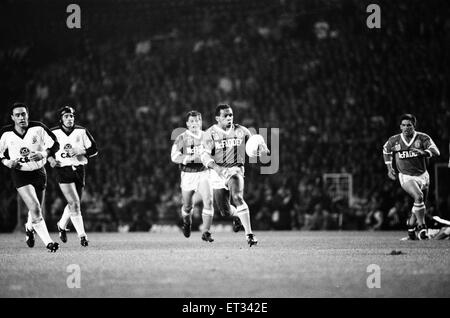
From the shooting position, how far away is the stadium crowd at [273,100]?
71.5 ft

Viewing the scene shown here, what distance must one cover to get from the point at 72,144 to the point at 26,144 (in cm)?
149

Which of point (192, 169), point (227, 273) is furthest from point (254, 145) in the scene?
point (227, 273)

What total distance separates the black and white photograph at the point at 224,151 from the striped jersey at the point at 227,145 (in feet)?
0.11

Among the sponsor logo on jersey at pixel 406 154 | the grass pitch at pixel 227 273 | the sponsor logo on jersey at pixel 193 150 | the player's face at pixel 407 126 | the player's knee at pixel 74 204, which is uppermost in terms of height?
the player's face at pixel 407 126

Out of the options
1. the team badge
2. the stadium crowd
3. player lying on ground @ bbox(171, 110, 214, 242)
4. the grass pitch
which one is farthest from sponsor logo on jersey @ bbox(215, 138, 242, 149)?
the stadium crowd

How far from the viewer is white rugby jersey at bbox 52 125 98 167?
1309cm

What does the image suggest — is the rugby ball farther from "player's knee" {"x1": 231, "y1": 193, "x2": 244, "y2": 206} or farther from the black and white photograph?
"player's knee" {"x1": 231, "y1": 193, "x2": 244, "y2": 206}

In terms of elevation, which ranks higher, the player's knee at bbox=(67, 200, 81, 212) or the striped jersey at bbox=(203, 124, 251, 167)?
the striped jersey at bbox=(203, 124, 251, 167)

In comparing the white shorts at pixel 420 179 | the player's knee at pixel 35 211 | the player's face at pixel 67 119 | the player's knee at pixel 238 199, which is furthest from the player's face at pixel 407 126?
the player's knee at pixel 35 211

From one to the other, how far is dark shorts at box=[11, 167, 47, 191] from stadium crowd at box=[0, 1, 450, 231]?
32.0ft

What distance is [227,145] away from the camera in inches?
505

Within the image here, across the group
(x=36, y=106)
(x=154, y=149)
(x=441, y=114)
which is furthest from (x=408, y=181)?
(x=36, y=106)

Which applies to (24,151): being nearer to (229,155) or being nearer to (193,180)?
(229,155)

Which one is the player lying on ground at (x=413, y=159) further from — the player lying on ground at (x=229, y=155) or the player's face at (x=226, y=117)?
the player's face at (x=226, y=117)
